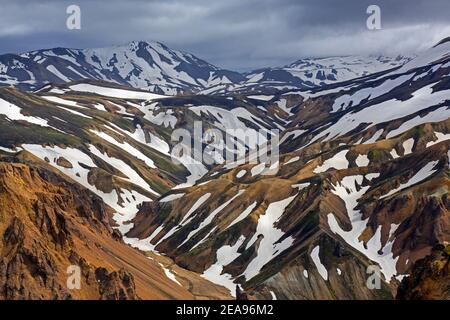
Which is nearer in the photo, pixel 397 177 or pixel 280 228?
pixel 280 228

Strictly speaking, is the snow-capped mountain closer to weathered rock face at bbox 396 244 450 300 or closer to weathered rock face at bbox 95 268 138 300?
weathered rock face at bbox 95 268 138 300

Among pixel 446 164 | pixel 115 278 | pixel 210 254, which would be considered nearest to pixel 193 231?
pixel 210 254

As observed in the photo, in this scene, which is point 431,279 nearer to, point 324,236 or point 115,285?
point 115,285

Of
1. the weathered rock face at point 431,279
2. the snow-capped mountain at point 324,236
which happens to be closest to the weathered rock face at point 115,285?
the snow-capped mountain at point 324,236

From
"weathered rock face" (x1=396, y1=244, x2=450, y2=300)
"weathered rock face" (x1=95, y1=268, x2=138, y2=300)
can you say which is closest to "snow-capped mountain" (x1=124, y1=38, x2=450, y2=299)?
"weathered rock face" (x1=95, y1=268, x2=138, y2=300)

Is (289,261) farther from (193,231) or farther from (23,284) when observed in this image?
(23,284)

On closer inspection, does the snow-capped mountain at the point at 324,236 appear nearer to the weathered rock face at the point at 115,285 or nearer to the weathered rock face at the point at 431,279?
the weathered rock face at the point at 115,285

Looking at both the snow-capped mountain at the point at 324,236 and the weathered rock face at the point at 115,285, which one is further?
the snow-capped mountain at the point at 324,236
